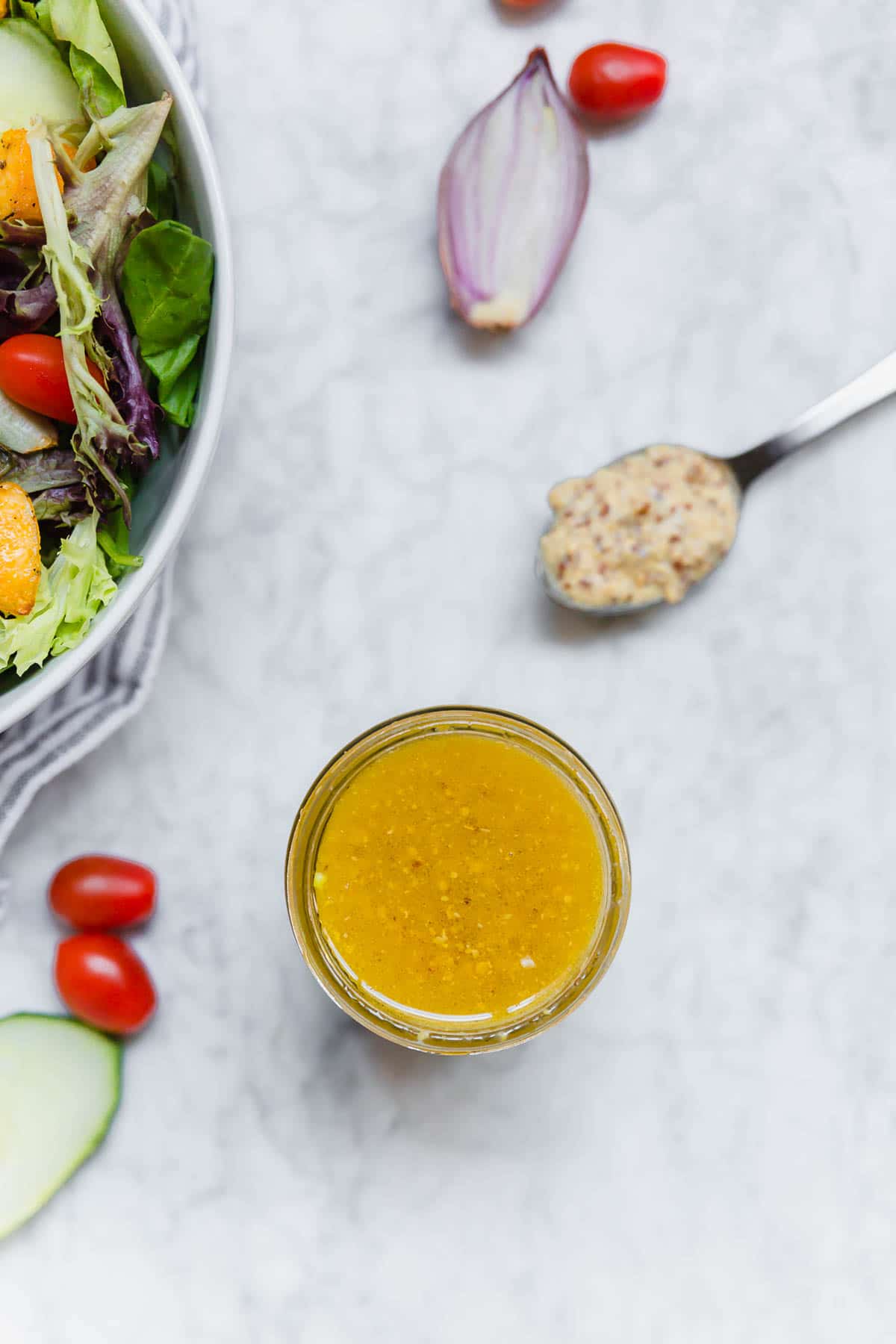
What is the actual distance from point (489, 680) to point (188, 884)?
1.41ft

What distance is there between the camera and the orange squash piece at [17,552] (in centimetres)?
110

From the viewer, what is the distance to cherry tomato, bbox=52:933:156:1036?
1.33 m

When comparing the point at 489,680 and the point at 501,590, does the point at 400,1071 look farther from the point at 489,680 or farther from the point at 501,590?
the point at 501,590

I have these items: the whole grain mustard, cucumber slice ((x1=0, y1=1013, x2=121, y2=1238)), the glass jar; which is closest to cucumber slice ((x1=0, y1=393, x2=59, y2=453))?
the glass jar

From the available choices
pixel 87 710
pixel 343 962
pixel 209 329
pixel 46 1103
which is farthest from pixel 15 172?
pixel 46 1103

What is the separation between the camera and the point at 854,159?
137cm

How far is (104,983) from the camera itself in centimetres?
133

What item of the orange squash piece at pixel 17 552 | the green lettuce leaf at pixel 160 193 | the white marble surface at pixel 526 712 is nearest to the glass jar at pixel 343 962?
the white marble surface at pixel 526 712

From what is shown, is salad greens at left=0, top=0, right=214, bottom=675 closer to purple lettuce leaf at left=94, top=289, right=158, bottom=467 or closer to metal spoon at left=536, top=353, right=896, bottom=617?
purple lettuce leaf at left=94, top=289, right=158, bottom=467

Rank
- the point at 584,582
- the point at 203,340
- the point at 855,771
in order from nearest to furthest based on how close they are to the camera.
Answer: the point at 203,340, the point at 584,582, the point at 855,771

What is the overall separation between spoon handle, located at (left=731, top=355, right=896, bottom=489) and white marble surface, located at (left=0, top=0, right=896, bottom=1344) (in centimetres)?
3

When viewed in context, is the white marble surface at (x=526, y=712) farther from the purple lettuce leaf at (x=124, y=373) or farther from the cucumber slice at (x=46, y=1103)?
the purple lettuce leaf at (x=124, y=373)

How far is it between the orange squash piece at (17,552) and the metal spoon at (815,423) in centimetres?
55

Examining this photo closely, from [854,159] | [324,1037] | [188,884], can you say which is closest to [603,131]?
[854,159]
